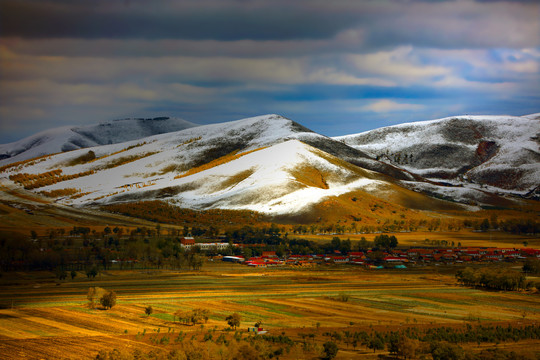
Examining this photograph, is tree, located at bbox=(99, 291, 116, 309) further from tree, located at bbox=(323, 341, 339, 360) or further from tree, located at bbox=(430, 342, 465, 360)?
tree, located at bbox=(430, 342, 465, 360)

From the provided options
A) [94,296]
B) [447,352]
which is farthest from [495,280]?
[94,296]

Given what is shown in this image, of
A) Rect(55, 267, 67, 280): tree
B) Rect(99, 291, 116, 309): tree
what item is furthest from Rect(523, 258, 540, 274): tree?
Rect(55, 267, 67, 280): tree

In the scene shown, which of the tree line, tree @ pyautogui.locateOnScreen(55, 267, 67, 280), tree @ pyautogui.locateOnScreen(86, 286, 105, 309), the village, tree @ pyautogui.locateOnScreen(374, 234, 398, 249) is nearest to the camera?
tree @ pyautogui.locateOnScreen(86, 286, 105, 309)

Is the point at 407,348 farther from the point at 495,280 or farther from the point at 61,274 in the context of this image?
the point at 61,274

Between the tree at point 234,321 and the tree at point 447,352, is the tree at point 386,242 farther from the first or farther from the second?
the tree at point 447,352

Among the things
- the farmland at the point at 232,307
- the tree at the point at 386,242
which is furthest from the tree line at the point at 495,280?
the tree at the point at 386,242

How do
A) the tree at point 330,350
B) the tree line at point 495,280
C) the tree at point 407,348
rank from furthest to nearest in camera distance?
the tree line at point 495,280, the tree at point 407,348, the tree at point 330,350
